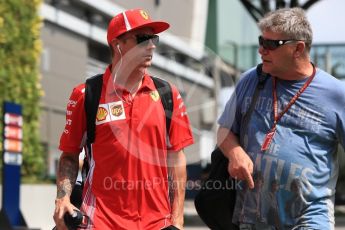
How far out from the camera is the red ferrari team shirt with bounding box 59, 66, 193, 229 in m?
4.46

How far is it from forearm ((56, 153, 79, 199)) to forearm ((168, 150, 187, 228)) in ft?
1.73

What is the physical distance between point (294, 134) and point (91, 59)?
2024cm

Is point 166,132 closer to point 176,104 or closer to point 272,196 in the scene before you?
point 176,104

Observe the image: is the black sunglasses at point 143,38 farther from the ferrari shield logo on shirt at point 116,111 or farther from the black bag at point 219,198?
the black bag at point 219,198

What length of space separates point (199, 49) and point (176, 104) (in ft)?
91.2

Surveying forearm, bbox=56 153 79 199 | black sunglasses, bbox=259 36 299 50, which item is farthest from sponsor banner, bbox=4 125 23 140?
black sunglasses, bbox=259 36 299 50

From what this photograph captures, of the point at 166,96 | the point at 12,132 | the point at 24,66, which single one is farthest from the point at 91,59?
the point at 166,96

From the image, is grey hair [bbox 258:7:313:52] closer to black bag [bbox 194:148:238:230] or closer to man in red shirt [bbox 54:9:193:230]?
man in red shirt [bbox 54:9:193:230]

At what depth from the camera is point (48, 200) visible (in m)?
14.1

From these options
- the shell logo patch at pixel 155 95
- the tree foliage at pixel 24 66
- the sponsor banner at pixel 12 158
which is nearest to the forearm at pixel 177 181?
the shell logo patch at pixel 155 95

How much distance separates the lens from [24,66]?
1617 centimetres

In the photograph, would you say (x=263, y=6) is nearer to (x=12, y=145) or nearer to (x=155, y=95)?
(x=12, y=145)

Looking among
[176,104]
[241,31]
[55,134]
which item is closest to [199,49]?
[241,31]

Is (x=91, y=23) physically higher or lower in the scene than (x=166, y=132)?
higher
